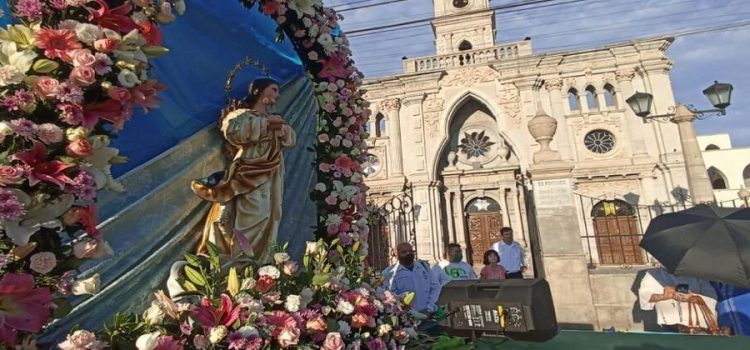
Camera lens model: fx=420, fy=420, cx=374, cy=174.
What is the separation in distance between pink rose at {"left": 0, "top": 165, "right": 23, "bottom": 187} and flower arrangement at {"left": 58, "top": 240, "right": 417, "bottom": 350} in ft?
1.89

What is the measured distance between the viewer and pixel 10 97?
1.40 m

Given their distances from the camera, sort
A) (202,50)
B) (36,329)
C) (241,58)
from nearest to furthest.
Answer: (36,329)
(202,50)
(241,58)

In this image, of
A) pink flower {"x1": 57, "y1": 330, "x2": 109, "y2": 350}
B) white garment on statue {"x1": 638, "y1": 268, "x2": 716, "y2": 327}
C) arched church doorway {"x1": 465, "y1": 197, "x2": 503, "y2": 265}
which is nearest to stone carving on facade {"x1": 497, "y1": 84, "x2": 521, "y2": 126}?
arched church doorway {"x1": 465, "y1": 197, "x2": 503, "y2": 265}

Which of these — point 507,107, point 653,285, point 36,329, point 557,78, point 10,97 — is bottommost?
point 653,285

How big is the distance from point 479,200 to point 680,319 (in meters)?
13.3

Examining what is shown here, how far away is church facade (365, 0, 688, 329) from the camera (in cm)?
1712

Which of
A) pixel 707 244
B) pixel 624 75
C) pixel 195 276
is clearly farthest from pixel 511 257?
pixel 624 75

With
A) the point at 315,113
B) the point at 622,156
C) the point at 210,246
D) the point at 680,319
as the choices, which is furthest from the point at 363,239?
the point at 622,156

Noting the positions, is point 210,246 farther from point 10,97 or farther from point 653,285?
point 653,285

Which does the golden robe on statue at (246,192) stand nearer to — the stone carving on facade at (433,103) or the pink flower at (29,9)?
the pink flower at (29,9)

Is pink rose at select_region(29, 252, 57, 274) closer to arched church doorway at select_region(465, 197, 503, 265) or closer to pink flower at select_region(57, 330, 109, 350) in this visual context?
pink flower at select_region(57, 330, 109, 350)

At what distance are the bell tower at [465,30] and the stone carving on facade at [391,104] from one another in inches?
163

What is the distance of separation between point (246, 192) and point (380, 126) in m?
17.7

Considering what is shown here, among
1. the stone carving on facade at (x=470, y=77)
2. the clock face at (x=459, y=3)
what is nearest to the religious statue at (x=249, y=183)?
the stone carving on facade at (x=470, y=77)
